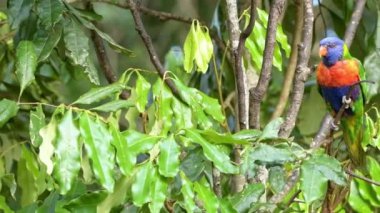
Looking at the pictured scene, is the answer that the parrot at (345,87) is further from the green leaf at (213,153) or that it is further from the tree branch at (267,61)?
the green leaf at (213,153)

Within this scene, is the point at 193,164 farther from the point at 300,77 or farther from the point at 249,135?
the point at 300,77

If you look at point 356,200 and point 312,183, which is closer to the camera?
point 312,183

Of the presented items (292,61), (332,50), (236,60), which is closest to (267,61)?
(236,60)

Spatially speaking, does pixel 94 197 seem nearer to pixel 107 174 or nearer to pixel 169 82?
pixel 107 174

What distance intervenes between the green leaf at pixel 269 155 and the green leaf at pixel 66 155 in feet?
0.97

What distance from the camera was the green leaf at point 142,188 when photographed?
1324mm

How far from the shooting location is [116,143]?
1344mm

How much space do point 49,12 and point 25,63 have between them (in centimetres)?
13

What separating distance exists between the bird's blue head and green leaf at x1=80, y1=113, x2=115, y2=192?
0.87 metres

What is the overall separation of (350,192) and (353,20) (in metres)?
0.47

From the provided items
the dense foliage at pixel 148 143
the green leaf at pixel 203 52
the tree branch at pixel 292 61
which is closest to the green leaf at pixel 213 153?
the dense foliage at pixel 148 143

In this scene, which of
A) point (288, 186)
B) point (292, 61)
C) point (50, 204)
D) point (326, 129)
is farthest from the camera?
point (292, 61)

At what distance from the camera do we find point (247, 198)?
1.49 metres

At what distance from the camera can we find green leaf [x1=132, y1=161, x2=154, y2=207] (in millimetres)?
1324
